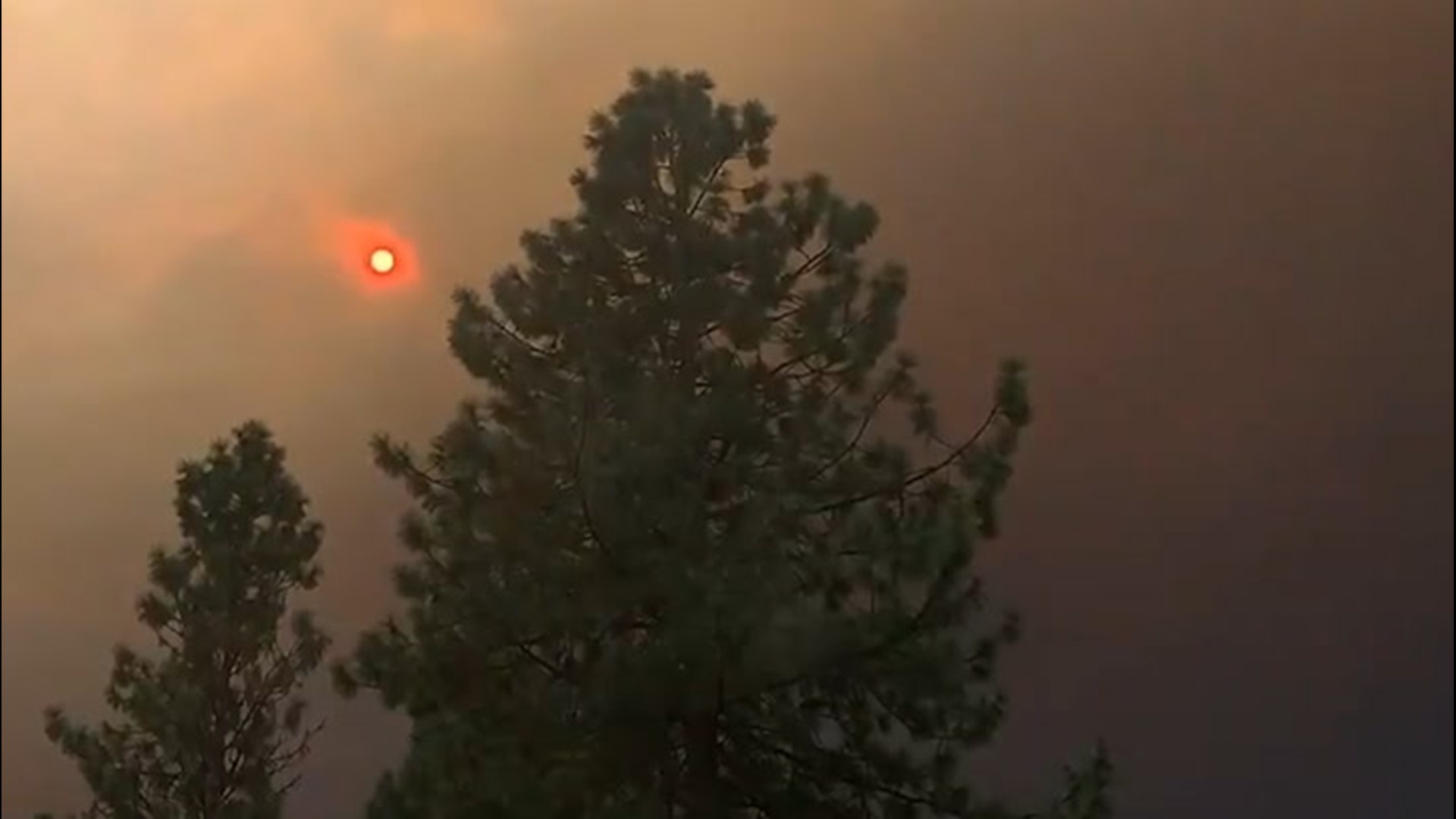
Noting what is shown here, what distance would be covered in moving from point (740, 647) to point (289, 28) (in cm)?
505

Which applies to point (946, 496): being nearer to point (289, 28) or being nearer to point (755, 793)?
point (755, 793)

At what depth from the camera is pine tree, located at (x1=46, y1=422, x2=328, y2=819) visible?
7.45 m

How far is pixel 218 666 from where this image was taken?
7.64 m

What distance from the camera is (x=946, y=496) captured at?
7.29m

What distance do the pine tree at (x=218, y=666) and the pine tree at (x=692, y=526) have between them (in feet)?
2.32

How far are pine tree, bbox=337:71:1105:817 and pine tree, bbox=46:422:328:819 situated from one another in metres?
0.71

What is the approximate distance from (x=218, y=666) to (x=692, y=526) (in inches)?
91.5

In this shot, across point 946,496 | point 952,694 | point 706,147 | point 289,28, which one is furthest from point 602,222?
point 289,28

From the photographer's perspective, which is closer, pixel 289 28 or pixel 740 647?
pixel 740 647

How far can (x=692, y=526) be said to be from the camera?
6.82 metres

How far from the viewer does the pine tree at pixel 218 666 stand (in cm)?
745

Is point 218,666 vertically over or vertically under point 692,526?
under

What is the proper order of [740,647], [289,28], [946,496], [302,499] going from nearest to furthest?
[740,647], [946,496], [302,499], [289,28]

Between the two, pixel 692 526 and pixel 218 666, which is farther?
pixel 218 666
